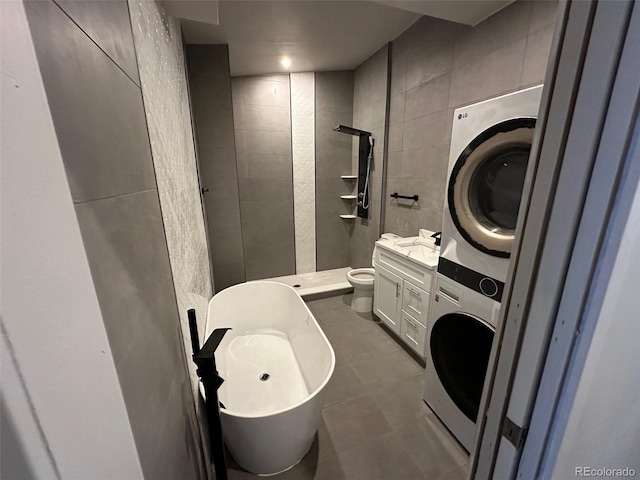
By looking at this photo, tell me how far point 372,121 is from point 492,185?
2.14 m

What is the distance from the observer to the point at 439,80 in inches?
83.2

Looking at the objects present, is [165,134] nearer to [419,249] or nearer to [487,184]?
[487,184]

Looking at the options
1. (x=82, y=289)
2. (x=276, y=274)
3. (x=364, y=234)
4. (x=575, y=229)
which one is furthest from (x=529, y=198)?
(x=276, y=274)

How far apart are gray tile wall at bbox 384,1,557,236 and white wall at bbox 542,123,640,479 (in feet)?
5.17

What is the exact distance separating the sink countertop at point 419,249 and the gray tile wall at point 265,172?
169 cm

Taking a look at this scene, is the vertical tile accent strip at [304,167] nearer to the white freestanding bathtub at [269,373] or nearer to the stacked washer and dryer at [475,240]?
the white freestanding bathtub at [269,373]

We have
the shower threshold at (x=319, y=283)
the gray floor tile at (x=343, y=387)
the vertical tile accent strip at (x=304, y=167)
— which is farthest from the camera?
the vertical tile accent strip at (x=304, y=167)

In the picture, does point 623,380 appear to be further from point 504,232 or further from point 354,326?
point 354,326

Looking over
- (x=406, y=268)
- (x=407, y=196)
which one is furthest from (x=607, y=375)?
(x=407, y=196)

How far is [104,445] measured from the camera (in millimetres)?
370

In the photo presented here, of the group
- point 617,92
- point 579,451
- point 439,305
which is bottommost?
point 439,305

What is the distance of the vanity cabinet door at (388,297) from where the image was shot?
6.90ft

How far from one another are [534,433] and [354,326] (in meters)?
2.13

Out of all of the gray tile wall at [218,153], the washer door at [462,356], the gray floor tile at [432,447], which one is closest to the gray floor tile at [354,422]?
the gray floor tile at [432,447]
